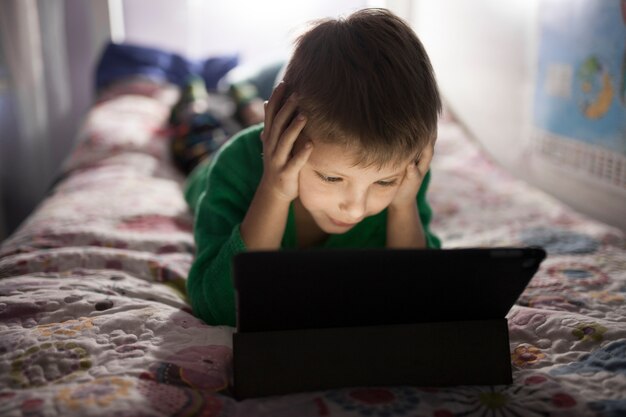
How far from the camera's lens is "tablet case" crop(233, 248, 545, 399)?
0.67m

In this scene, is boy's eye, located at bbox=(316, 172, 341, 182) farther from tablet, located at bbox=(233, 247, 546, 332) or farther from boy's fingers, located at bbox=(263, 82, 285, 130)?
tablet, located at bbox=(233, 247, 546, 332)

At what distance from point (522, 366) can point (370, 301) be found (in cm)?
23

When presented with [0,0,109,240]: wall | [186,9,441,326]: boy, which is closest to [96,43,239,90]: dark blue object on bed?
[0,0,109,240]: wall

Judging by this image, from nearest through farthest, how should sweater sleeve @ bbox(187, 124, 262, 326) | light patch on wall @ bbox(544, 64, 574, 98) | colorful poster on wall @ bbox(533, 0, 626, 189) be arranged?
sweater sleeve @ bbox(187, 124, 262, 326) < colorful poster on wall @ bbox(533, 0, 626, 189) < light patch on wall @ bbox(544, 64, 574, 98)

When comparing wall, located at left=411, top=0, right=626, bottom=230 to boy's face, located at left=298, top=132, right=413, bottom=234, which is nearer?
boy's face, located at left=298, top=132, right=413, bottom=234

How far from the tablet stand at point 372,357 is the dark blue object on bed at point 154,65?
189cm

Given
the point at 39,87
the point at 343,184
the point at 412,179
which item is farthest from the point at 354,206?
the point at 39,87

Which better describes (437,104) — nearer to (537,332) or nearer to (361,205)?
(361,205)

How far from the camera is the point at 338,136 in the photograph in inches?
Result: 32.5

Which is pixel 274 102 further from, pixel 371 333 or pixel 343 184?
pixel 371 333

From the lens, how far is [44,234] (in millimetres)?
1234

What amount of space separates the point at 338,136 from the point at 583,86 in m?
0.93

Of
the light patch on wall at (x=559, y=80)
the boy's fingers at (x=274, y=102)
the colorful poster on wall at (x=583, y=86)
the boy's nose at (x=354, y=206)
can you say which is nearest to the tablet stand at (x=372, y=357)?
the boy's nose at (x=354, y=206)

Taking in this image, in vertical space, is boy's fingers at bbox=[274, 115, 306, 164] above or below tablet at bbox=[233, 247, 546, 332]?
above
